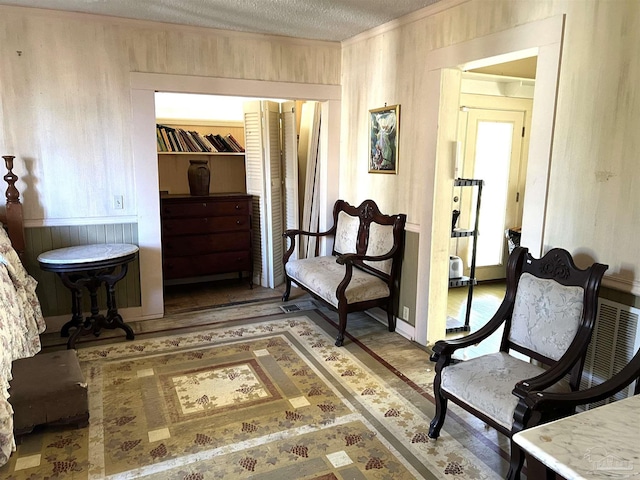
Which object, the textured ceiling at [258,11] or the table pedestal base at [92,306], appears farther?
the table pedestal base at [92,306]

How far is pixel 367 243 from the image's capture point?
4.07 meters

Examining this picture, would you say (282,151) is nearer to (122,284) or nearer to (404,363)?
(122,284)

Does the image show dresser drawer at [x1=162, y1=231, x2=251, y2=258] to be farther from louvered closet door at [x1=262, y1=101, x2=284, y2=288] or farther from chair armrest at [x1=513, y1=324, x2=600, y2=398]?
chair armrest at [x1=513, y1=324, x2=600, y2=398]

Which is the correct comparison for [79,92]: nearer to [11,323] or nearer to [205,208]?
[205,208]

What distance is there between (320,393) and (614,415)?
1831 millimetres

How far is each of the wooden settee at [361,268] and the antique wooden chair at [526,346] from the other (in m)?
1.33

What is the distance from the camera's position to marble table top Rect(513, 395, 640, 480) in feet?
3.51

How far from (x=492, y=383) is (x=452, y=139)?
1.86 metres

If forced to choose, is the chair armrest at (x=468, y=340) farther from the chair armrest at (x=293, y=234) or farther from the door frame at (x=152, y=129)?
the door frame at (x=152, y=129)

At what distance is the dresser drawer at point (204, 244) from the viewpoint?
4797mm

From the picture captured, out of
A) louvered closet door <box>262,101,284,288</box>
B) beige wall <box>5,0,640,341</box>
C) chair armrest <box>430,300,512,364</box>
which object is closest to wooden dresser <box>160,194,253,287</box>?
louvered closet door <box>262,101,284,288</box>

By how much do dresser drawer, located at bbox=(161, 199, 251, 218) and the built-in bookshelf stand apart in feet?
1.97

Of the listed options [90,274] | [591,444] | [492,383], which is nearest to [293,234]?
[90,274]

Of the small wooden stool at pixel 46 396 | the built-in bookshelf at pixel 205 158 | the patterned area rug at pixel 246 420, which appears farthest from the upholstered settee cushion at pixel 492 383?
the built-in bookshelf at pixel 205 158
